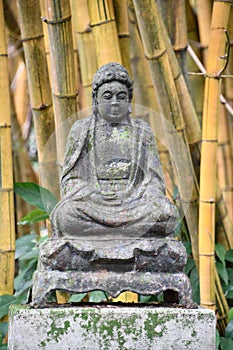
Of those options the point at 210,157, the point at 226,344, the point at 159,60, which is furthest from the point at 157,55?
the point at 226,344

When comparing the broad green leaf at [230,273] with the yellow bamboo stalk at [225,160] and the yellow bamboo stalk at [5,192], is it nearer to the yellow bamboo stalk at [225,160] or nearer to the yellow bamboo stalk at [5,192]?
the yellow bamboo stalk at [225,160]

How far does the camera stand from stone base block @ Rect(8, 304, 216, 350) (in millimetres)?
2762

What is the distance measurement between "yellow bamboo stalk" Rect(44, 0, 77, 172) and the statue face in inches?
24.5

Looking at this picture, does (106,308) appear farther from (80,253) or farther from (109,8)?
(109,8)

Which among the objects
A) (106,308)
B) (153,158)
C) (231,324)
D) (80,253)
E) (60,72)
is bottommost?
(231,324)

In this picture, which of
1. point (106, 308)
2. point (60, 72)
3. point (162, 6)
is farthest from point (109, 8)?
point (106, 308)

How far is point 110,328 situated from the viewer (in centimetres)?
278

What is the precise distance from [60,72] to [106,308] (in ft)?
5.02

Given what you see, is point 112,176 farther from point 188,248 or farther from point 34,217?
point 188,248

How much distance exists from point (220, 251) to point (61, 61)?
1465 millimetres

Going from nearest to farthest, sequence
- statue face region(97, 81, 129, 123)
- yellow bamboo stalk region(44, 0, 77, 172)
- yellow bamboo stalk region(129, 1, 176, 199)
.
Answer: statue face region(97, 81, 129, 123) < yellow bamboo stalk region(44, 0, 77, 172) < yellow bamboo stalk region(129, 1, 176, 199)

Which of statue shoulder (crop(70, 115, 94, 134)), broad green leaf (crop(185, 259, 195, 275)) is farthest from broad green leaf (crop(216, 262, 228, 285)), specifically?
statue shoulder (crop(70, 115, 94, 134))

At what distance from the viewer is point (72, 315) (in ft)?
9.08

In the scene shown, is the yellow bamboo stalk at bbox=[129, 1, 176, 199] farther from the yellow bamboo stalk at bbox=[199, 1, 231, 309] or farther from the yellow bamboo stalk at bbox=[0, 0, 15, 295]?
the yellow bamboo stalk at bbox=[0, 0, 15, 295]
